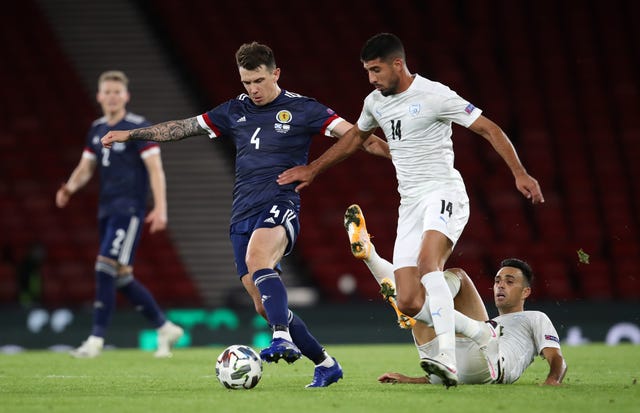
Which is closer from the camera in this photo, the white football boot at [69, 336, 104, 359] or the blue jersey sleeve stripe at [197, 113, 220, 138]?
the blue jersey sleeve stripe at [197, 113, 220, 138]

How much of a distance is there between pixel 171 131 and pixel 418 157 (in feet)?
5.56

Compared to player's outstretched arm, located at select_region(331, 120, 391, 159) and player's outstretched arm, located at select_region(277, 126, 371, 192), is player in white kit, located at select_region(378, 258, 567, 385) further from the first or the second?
player's outstretched arm, located at select_region(277, 126, 371, 192)

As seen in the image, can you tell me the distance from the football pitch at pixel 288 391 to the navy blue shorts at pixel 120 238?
1026 mm

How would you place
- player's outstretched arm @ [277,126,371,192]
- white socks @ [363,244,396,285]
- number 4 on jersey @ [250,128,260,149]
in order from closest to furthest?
player's outstretched arm @ [277,126,371,192] < number 4 on jersey @ [250,128,260,149] < white socks @ [363,244,396,285]

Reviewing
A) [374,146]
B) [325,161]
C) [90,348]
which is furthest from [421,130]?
[90,348]

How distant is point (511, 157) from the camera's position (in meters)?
5.93

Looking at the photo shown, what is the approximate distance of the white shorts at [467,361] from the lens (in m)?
6.25

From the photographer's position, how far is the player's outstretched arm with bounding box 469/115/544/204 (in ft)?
18.7

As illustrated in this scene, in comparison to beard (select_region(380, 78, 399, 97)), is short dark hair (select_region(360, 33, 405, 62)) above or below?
above

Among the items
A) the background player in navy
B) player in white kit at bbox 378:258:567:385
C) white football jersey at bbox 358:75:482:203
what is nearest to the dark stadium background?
player in white kit at bbox 378:258:567:385

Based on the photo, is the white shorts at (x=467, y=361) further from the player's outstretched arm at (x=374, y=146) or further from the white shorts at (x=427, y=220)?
the player's outstretched arm at (x=374, y=146)

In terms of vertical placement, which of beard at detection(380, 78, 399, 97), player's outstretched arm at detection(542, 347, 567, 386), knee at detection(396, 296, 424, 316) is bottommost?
player's outstretched arm at detection(542, 347, 567, 386)

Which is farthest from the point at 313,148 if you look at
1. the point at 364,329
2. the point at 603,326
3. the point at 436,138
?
the point at 436,138

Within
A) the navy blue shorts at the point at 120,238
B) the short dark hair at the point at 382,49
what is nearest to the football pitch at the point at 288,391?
the navy blue shorts at the point at 120,238
